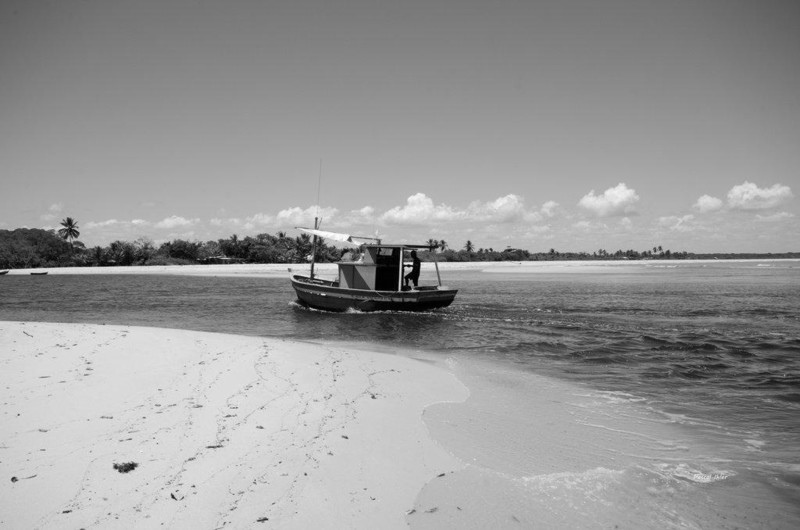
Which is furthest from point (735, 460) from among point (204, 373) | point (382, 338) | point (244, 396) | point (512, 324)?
point (512, 324)

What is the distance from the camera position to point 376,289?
839 inches

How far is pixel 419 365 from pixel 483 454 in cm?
502

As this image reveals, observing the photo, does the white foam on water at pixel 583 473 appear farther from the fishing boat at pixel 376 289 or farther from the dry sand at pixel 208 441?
→ the fishing boat at pixel 376 289

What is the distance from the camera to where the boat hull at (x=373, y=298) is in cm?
2042

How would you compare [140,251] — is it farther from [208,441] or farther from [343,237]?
[208,441]

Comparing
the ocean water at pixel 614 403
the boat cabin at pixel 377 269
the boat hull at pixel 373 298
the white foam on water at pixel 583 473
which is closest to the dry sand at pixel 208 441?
the white foam on water at pixel 583 473

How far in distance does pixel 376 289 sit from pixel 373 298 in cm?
72

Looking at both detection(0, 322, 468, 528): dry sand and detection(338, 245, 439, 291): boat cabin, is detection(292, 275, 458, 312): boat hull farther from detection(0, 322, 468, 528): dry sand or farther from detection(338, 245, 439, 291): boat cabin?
detection(0, 322, 468, 528): dry sand

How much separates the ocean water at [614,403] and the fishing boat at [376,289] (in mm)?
710

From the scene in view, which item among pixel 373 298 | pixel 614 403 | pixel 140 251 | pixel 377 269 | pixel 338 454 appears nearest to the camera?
pixel 338 454

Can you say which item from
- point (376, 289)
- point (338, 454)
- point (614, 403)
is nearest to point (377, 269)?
point (376, 289)

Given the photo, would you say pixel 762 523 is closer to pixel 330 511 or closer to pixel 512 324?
pixel 330 511

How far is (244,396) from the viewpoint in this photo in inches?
259

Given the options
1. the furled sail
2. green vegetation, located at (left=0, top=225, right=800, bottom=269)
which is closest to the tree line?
green vegetation, located at (left=0, top=225, right=800, bottom=269)
